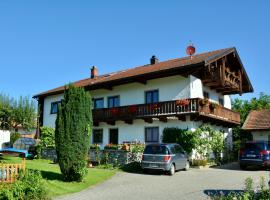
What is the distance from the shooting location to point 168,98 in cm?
2684

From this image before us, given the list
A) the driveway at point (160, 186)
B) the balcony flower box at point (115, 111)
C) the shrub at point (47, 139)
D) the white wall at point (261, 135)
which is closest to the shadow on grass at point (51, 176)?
the driveway at point (160, 186)

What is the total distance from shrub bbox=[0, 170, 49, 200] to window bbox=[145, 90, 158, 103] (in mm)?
16521

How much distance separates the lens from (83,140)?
16.4m

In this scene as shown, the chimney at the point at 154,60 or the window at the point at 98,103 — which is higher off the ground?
the chimney at the point at 154,60

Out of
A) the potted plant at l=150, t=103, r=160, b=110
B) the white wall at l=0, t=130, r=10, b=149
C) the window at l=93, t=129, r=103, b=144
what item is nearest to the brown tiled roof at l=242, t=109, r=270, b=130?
the potted plant at l=150, t=103, r=160, b=110

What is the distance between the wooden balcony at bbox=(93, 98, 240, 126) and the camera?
79.8ft

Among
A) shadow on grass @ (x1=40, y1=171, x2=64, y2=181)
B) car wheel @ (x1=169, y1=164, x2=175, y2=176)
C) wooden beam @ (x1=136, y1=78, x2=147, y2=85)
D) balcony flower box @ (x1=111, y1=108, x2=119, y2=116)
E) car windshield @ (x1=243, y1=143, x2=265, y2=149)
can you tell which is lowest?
shadow on grass @ (x1=40, y1=171, x2=64, y2=181)

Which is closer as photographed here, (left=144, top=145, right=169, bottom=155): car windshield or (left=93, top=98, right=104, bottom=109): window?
(left=144, top=145, right=169, bottom=155): car windshield

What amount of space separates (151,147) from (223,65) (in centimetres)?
1106

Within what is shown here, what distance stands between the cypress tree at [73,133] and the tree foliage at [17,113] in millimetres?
27294

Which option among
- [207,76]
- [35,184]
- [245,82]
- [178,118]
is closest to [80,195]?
[35,184]

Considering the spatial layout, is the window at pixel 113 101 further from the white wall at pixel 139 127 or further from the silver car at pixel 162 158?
the silver car at pixel 162 158

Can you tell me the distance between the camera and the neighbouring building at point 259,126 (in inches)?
1225

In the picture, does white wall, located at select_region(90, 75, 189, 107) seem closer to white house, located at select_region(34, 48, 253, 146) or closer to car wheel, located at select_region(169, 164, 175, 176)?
white house, located at select_region(34, 48, 253, 146)
